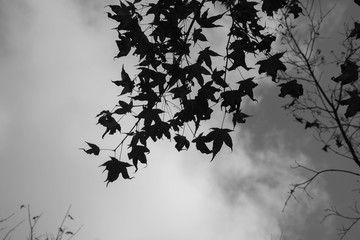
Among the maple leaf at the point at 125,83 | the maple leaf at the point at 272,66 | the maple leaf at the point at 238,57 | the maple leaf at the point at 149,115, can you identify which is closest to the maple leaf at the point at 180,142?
the maple leaf at the point at 149,115

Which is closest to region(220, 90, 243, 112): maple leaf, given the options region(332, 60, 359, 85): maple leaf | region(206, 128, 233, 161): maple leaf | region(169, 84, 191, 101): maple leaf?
region(206, 128, 233, 161): maple leaf

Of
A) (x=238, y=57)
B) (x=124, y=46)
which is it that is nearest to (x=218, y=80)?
(x=238, y=57)

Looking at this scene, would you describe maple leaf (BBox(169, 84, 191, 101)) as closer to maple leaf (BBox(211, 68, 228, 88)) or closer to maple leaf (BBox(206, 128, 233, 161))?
maple leaf (BBox(211, 68, 228, 88))

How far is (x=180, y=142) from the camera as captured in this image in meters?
2.79

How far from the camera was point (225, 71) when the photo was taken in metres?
2.25

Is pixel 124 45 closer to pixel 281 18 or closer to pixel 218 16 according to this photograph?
pixel 218 16

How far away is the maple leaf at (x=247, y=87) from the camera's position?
208cm

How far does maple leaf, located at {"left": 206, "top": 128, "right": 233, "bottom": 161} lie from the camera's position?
202 cm

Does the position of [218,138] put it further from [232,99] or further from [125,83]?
[125,83]

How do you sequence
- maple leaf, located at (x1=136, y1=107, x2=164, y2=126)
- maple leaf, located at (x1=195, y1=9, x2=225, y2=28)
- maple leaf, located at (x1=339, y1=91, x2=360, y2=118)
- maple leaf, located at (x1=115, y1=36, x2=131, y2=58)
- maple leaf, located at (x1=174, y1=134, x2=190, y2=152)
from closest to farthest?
maple leaf, located at (x1=339, y1=91, x2=360, y2=118), maple leaf, located at (x1=195, y1=9, x2=225, y2=28), maple leaf, located at (x1=115, y1=36, x2=131, y2=58), maple leaf, located at (x1=136, y1=107, x2=164, y2=126), maple leaf, located at (x1=174, y1=134, x2=190, y2=152)

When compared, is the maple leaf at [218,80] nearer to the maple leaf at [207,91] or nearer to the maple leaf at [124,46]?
the maple leaf at [207,91]

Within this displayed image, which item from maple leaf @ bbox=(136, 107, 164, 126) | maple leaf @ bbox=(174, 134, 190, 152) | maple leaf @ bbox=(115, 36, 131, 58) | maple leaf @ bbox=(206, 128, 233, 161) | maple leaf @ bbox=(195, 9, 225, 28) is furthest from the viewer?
maple leaf @ bbox=(174, 134, 190, 152)

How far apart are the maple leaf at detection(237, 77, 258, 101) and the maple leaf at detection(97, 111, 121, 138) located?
1.12 metres

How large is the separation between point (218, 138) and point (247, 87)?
15.8 inches
